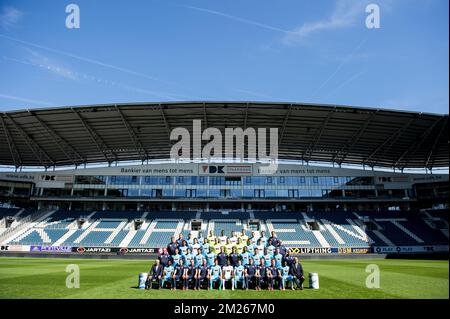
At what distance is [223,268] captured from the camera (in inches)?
464

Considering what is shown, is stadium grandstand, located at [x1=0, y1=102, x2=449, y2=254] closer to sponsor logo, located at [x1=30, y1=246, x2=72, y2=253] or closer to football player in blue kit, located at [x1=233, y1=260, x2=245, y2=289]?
sponsor logo, located at [x1=30, y1=246, x2=72, y2=253]

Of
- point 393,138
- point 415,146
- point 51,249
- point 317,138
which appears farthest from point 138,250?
point 415,146

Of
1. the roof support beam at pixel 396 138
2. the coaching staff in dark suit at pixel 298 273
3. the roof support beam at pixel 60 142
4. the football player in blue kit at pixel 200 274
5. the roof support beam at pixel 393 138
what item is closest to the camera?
the football player in blue kit at pixel 200 274

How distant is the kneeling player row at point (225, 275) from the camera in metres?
11.7

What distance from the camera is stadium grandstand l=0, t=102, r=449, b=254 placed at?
35.7 metres

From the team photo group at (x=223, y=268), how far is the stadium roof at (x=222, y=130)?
72.3 ft

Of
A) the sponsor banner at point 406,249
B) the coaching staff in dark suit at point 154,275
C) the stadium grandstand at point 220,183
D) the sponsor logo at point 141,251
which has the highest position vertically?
the stadium grandstand at point 220,183

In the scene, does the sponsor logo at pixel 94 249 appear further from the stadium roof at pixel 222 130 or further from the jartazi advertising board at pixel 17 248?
the stadium roof at pixel 222 130

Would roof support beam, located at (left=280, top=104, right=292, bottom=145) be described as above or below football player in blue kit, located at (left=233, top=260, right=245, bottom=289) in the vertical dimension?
above

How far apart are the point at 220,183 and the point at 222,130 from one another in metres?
9.76

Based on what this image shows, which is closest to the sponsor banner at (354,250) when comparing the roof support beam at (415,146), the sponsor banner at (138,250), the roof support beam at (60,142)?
the roof support beam at (415,146)

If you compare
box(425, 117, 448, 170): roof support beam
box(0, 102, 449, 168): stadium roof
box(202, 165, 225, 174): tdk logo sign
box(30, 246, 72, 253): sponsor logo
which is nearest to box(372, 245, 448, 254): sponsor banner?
box(425, 117, 448, 170): roof support beam
